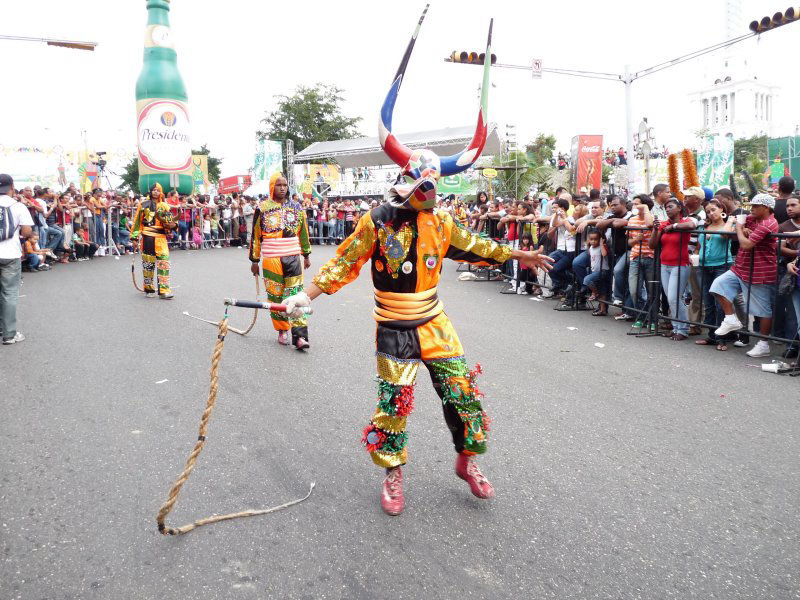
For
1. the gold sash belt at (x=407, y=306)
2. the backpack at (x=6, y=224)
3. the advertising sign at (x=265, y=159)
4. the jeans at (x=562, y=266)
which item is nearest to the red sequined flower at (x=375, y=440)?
the gold sash belt at (x=407, y=306)

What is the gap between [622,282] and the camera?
9297mm

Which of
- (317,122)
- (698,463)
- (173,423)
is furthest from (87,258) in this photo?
(317,122)

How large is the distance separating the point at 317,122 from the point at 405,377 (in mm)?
58572

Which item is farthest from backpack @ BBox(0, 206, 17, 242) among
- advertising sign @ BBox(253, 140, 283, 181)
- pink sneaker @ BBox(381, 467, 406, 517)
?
advertising sign @ BBox(253, 140, 283, 181)

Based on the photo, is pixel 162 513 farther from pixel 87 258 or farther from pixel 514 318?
pixel 87 258

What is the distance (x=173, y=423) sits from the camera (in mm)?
4969

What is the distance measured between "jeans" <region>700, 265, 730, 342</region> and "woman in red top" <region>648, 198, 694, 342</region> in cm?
25

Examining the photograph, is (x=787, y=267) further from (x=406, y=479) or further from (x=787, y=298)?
(x=406, y=479)

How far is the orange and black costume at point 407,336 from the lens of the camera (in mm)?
3543

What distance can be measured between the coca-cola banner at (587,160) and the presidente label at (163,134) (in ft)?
45.4

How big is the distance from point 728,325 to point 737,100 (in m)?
132

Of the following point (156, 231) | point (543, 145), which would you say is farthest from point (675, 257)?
point (543, 145)

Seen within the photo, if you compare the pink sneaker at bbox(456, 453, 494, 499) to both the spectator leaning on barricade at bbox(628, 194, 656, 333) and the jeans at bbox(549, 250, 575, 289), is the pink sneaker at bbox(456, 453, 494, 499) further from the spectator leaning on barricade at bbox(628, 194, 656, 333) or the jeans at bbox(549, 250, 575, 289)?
the jeans at bbox(549, 250, 575, 289)

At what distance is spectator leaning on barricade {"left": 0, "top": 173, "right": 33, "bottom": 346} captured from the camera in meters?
7.59
